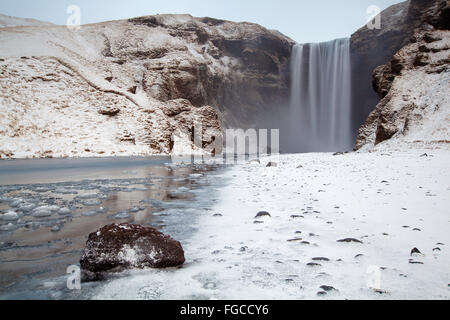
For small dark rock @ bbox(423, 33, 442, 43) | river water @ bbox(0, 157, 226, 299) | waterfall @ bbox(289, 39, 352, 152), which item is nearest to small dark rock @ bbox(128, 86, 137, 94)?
river water @ bbox(0, 157, 226, 299)

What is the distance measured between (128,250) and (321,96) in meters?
52.2

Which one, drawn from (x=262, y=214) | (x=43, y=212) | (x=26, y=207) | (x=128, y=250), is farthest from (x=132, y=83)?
(x=128, y=250)

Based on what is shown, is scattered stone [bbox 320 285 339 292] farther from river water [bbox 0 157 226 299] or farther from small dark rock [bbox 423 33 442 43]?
small dark rock [bbox 423 33 442 43]

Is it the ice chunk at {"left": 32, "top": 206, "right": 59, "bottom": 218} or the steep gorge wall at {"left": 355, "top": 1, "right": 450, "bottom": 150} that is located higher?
the steep gorge wall at {"left": 355, "top": 1, "right": 450, "bottom": 150}

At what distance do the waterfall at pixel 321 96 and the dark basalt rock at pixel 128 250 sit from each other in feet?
162

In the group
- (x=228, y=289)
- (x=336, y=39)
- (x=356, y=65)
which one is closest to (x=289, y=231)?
(x=228, y=289)

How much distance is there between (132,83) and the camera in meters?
35.4

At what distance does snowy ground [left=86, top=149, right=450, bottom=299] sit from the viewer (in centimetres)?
187

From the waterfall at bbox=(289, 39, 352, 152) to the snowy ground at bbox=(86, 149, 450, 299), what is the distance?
46.9m

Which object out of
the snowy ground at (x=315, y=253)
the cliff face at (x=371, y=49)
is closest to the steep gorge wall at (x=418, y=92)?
the snowy ground at (x=315, y=253)

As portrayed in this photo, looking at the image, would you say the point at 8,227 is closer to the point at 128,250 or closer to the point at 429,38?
the point at 128,250

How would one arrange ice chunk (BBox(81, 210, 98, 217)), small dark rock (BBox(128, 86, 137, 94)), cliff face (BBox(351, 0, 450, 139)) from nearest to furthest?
ice chunk (BBox(81, 210, 98, 217)) → small dark rock (BBox(128, 86, 137, 94)) → cliff face (BBox(351, 0, 450, 139))

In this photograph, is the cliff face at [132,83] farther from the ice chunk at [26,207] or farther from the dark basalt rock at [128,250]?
the dark basalt rock at [128,250]
